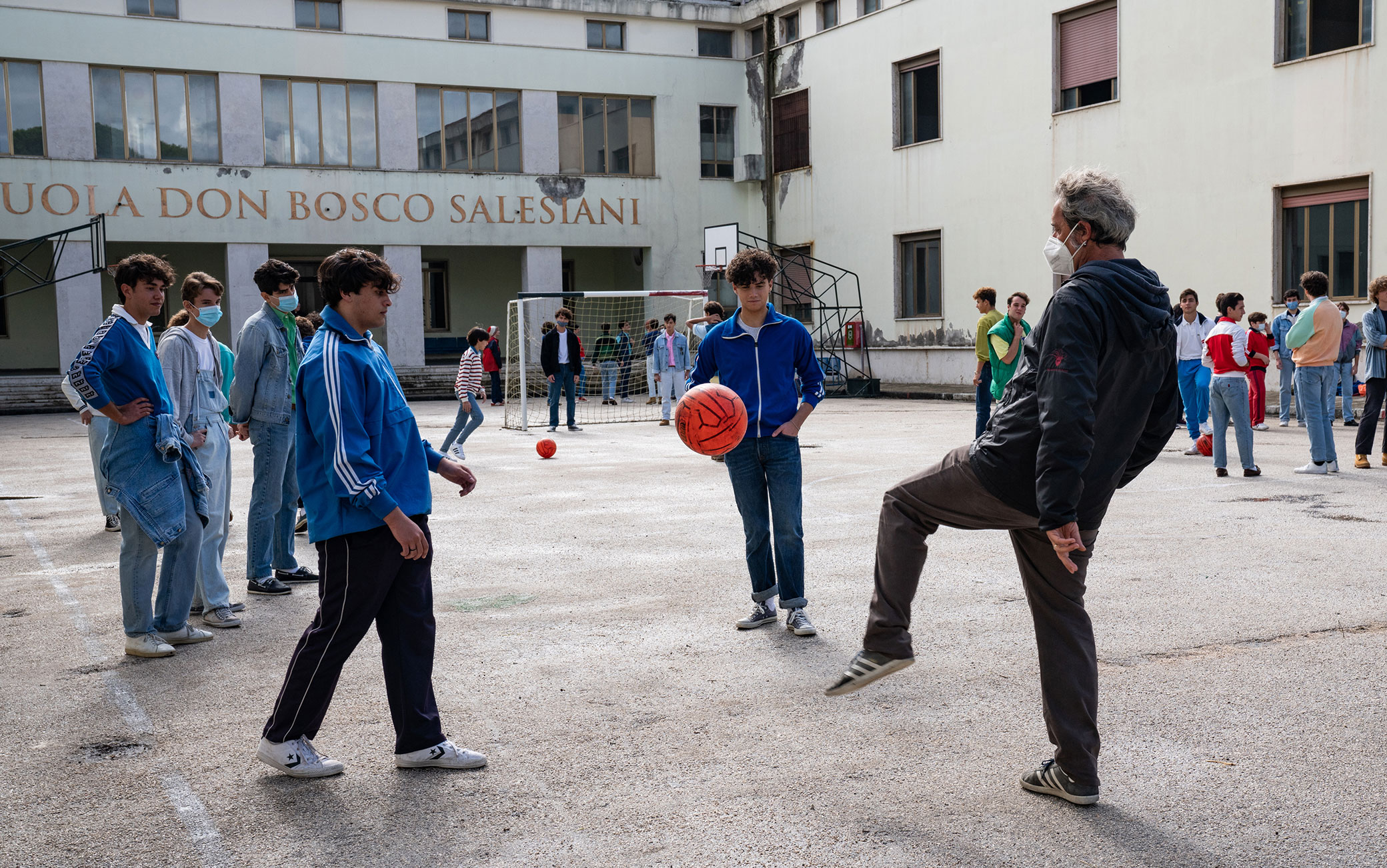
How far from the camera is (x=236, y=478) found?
42.4ft

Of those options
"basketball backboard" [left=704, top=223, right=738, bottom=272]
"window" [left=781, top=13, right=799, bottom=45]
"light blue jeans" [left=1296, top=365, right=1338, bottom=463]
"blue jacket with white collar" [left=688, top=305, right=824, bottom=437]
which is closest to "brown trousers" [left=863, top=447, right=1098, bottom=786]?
"blue jacket with white collar" [left=688, top=305, right=824, bottom=437]

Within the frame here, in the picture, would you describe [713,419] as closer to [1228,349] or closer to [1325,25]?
[1228,349]

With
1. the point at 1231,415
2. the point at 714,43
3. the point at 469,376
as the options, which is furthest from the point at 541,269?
the point at 1231,415

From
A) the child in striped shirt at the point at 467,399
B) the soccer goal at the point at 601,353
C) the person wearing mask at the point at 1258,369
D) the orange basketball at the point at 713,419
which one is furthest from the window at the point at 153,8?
the orange basketball at the point at 713,419

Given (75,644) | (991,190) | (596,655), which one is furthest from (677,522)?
(991,190)

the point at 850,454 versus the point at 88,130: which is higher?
the point at 88,130

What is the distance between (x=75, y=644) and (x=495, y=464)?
26.8ft

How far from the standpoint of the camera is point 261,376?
22.4 ft

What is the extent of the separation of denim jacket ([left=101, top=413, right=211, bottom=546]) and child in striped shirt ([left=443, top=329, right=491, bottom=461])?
849 cm

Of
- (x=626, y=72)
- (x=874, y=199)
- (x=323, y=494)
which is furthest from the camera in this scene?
(x=626, y=72)

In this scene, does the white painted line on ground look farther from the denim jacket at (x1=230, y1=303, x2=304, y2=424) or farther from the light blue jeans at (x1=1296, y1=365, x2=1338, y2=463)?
the light blue jeans at (x1=1296, y1=365, x2=1338, y2=463)

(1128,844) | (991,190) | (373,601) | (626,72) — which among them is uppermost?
(626,72)

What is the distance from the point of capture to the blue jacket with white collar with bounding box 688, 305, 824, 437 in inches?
231

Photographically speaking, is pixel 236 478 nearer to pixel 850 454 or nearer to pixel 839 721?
pixel 850 454
